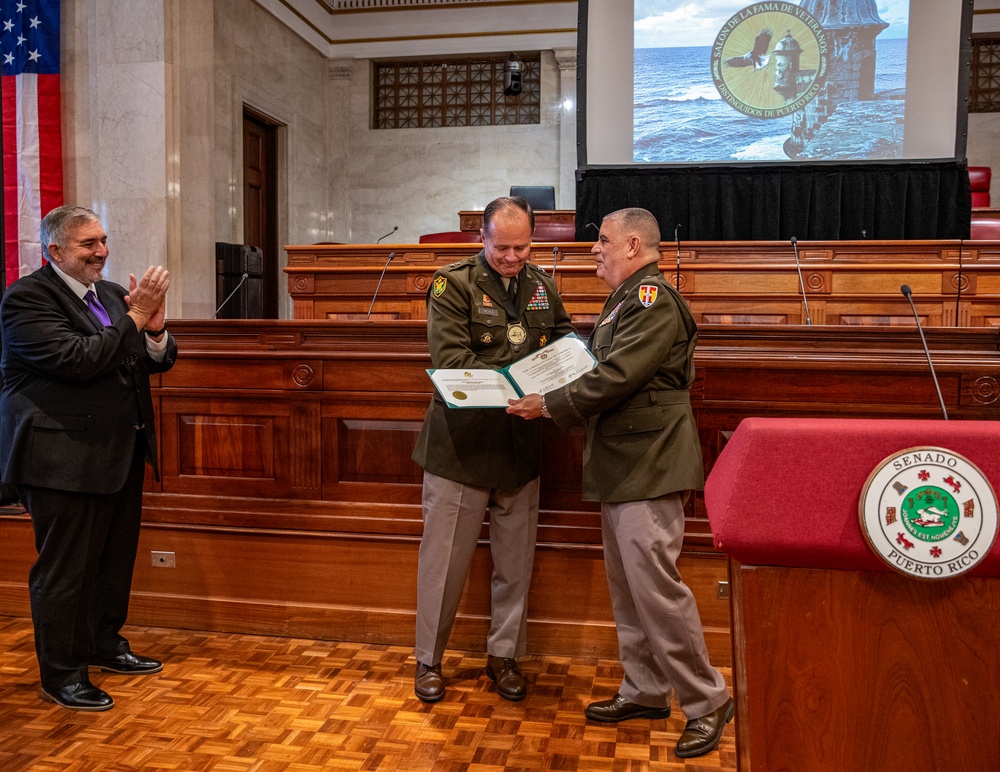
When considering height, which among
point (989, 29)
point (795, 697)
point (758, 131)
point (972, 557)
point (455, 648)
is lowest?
point (455, 648)

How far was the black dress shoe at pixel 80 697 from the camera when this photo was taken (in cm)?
238

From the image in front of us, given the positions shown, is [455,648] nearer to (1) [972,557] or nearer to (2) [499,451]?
(2) [499,451]

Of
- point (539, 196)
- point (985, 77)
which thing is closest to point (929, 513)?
point (539, 196)

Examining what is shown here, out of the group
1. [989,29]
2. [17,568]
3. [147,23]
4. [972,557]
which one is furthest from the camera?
[989,29]

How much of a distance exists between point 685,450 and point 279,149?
26.0ft

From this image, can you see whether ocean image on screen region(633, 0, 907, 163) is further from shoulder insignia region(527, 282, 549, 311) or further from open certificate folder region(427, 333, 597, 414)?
open certificate folder region(427, 333, 597, 414)

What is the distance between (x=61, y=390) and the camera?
244cm

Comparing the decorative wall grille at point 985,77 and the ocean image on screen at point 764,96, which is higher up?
the decorative wall grille at point 985,77

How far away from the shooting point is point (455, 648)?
9.36 ft

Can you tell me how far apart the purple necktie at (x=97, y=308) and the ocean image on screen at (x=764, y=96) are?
4.56 m

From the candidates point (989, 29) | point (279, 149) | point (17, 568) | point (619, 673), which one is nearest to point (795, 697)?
point (619, 673)

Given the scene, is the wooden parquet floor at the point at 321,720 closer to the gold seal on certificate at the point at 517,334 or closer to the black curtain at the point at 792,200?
the gold seal on certificate at the point at 517,334

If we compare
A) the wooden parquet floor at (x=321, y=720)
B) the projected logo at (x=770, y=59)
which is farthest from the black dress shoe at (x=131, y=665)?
the projected logo at (x=770, y=59)

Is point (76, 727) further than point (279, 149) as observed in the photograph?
No
